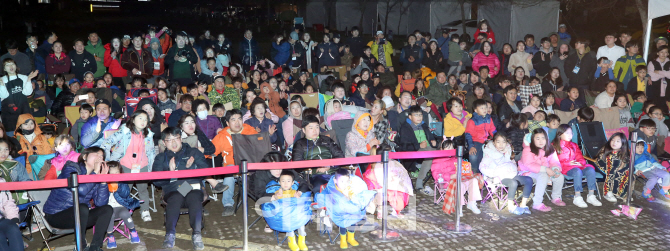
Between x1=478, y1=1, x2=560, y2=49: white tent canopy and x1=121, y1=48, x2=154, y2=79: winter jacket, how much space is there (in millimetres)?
12419

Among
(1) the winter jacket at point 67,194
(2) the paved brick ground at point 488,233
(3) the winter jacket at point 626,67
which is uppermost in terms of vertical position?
(3) the winter jacket at point 626,67

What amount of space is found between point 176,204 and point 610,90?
7563 millimetres

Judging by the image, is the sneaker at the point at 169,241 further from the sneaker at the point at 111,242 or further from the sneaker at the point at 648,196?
the sneaker at the point at 648,196

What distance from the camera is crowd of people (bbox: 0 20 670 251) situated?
A: 17.9 ft

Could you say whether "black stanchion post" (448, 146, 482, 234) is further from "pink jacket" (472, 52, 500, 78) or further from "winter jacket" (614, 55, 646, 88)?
"winter jacket" (614, 55, 646, 88)

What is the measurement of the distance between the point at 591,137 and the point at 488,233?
9.94ft

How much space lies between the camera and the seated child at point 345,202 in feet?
17.2

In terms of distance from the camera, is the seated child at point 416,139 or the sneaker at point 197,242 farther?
the seated child at point 416,139

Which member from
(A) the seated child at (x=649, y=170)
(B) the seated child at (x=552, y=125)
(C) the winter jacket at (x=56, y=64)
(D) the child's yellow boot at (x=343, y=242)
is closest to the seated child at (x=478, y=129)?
(B) the seated child at (x=552, y=125)

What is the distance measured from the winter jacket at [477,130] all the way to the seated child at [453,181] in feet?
2.09

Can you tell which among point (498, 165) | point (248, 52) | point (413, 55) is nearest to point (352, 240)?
point (498, 165)

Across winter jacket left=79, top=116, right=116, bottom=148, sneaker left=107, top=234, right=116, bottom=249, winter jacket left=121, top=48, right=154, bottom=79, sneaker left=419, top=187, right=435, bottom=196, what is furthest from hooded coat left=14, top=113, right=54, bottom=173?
sneaker left=419, top=187, right=435, bottom=196

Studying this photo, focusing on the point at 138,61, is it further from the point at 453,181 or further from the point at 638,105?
the point at 638,105

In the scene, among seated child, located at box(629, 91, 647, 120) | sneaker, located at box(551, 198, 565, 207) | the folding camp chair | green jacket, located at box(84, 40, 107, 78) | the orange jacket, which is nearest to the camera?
sneaker, located at box(551, 198, 565, 207)
